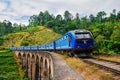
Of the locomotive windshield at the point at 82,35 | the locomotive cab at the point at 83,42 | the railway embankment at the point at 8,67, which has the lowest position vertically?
the railway embankment at the point at 8,67

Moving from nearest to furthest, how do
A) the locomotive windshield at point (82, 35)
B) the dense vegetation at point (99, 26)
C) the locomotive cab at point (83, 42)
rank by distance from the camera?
the locomotive cab at point (83, 42) → the locomotive windshield at point (82, 35) → the dense vegetation at point (99, 26)

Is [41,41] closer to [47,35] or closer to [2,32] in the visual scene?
[47,35]

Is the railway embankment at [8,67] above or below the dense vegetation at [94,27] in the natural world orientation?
below

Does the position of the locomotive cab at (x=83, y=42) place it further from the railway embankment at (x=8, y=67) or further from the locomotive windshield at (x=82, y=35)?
the railway embankment at (x=8, y=67)

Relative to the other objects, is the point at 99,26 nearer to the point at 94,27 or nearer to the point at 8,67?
the point at 94,27

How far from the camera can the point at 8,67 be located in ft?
238

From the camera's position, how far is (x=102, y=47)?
6000cm

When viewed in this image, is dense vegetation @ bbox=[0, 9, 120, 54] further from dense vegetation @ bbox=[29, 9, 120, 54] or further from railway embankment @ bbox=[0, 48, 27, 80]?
railway embankment @ bbox=[0, 48, 27, 80]

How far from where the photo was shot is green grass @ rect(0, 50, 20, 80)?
60562 mm

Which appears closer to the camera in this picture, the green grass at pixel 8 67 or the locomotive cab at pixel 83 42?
the locomotive cab at pixel 83 42

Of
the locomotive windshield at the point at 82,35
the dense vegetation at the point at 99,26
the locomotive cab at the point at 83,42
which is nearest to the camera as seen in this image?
the locomotive cab at the point at 83,42

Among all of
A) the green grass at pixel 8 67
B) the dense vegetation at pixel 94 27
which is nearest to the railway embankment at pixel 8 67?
the green grass at pixel 8 67

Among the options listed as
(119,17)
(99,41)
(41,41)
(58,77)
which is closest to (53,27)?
(41,41)

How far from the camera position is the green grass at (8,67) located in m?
60.6
